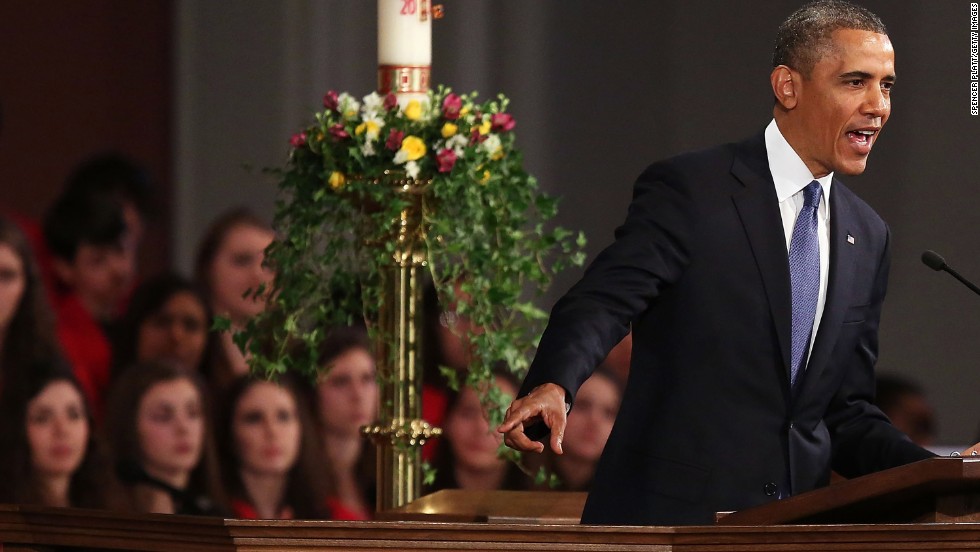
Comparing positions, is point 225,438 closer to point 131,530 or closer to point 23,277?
point 23,277

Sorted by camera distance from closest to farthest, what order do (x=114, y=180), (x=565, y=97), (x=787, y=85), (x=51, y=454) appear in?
(x=787, y=85)
(x=51, y=454)
(x=114, y=180)
(x=565, y=97)

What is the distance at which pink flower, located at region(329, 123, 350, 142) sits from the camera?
2725 millimetres

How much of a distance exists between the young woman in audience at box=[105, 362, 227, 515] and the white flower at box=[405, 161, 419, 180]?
4.23 feet

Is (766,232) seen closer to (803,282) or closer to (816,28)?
(803,282)

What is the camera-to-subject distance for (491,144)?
278cm

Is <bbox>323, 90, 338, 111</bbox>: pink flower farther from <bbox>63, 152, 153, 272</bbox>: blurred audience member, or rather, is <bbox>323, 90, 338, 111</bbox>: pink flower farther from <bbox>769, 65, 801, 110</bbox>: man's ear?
<bbox>63, 152, 153, 272</bbox>: blurred audience member

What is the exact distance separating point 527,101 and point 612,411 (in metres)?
1.19

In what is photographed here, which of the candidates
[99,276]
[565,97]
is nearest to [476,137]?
[99,276]

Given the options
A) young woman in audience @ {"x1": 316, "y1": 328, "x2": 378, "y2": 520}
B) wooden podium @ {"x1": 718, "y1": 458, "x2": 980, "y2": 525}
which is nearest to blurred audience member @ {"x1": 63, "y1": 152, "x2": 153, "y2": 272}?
young woman in audience @ {"x1": 316, "y1": 328, "x2": 378, "y2": 520}

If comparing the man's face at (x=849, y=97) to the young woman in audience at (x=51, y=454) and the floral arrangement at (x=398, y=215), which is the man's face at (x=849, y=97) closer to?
the floral arrangement at (x=398, y=215)

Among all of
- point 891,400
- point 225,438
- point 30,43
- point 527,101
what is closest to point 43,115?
point 30,43

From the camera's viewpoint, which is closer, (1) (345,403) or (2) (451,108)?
(2) (451,108)

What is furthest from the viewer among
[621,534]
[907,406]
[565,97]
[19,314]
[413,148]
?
[565,97]

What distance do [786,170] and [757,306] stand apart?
0.21 m
